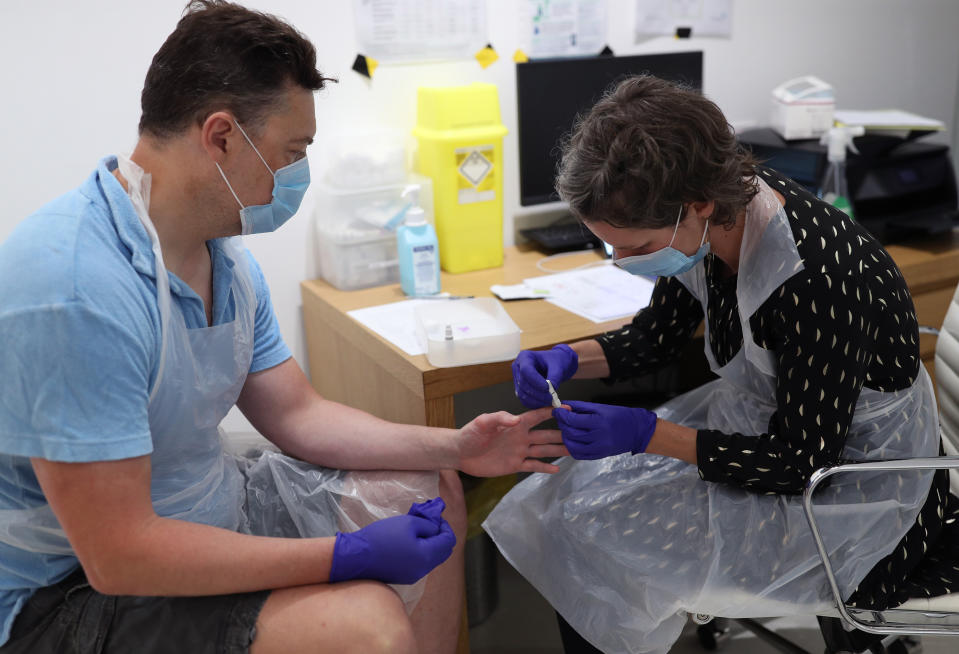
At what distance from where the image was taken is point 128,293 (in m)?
1.11

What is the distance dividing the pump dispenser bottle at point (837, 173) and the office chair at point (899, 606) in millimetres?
455

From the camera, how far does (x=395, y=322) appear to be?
6.02 feet

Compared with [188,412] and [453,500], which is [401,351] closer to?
[453,500]

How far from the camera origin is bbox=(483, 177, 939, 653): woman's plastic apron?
1.36 metres

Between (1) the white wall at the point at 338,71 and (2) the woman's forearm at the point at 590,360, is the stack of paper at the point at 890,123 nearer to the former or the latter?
(1) the white wall at the point at 338,71

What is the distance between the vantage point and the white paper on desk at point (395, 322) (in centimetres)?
171

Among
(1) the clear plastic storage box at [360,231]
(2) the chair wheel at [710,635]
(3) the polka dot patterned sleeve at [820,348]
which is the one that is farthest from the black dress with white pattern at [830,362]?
(1) the clear plastic storage box at [360,231]

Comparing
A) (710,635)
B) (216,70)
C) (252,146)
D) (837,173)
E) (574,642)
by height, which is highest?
(216,70)

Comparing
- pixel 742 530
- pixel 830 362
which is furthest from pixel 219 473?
pixel 830 362

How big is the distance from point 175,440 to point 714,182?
33.6 inches

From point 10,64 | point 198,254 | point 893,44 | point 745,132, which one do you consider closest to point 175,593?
point 198,254

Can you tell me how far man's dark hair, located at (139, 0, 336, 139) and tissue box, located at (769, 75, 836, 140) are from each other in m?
1.63

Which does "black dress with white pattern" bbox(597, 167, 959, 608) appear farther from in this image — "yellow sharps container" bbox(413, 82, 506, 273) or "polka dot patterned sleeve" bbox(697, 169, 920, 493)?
"yellow sharps container" bbox(413, 82, 506, 273)

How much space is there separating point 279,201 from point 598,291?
2.96 feet
